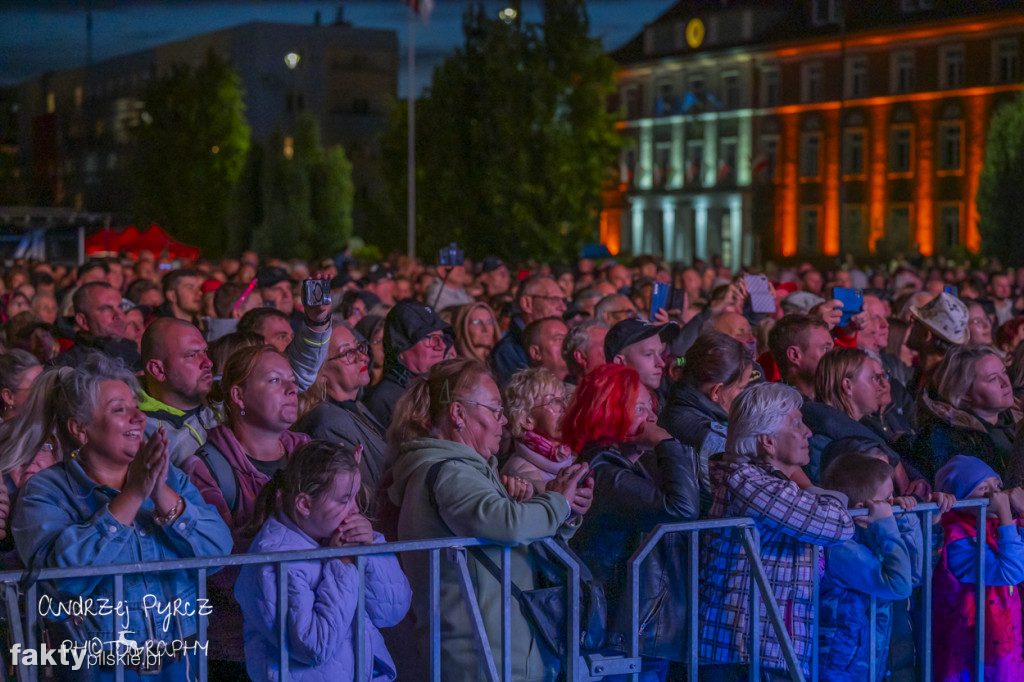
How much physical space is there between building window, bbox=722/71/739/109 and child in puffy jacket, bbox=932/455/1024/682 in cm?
6136

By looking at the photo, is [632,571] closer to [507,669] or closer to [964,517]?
[507,669]

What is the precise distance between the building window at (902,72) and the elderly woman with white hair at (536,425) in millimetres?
56264

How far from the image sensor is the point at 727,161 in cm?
6606

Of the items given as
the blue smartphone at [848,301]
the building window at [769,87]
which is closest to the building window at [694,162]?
the building window at [769,87]

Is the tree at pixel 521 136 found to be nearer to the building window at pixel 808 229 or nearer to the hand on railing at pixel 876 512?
the building window at pixel 808 229

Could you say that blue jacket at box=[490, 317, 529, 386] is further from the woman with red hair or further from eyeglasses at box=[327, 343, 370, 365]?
the woman with red hair

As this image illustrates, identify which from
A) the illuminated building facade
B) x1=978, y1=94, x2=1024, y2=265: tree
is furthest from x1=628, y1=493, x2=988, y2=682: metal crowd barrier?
the illuminated building facade

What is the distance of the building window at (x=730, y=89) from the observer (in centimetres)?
6500

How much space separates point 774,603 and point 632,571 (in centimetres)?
52

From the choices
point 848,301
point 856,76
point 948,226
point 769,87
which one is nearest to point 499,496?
point 848,301

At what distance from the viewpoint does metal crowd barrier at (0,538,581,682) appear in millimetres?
3914

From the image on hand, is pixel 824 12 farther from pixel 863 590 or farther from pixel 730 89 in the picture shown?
pixel 863 590

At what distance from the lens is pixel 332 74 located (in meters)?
82.8

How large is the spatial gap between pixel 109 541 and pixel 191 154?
205 ft
